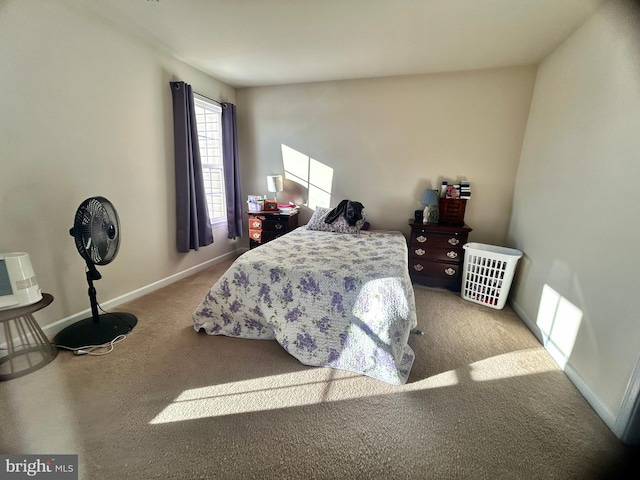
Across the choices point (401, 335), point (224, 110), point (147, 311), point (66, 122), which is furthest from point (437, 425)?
point (224, 110)

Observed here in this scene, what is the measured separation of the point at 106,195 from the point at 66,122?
1.90ft

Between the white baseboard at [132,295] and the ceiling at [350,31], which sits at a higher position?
the ceiling at [350,31]

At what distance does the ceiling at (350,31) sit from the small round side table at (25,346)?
6.95 ft

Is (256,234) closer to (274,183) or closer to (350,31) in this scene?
(274,183)

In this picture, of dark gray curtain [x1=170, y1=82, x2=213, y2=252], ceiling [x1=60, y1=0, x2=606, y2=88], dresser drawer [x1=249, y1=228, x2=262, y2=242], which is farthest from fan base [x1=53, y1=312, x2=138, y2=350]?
ceiling [x1=60, y1=0, x2=606, y2=88]

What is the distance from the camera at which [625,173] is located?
1447 millimetres

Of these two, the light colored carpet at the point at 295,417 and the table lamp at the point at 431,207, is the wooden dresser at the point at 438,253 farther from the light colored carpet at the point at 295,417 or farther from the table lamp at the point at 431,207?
the light colored carpet at the point at 295,417

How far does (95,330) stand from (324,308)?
1737mm

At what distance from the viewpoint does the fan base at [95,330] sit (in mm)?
1848

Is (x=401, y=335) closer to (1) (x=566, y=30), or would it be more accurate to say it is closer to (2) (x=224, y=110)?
(1) (x=566, y=30)

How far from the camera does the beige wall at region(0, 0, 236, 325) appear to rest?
5.56 ft

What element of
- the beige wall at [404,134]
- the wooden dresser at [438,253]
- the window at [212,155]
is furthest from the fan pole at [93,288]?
the wooden dresser at [438,253]

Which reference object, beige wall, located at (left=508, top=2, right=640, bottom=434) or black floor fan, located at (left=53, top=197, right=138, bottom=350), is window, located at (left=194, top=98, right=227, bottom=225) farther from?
beige wall, located at (left=508, top=2, right=640, bottom=434)

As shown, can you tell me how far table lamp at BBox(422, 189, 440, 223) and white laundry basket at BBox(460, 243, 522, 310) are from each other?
495mm
